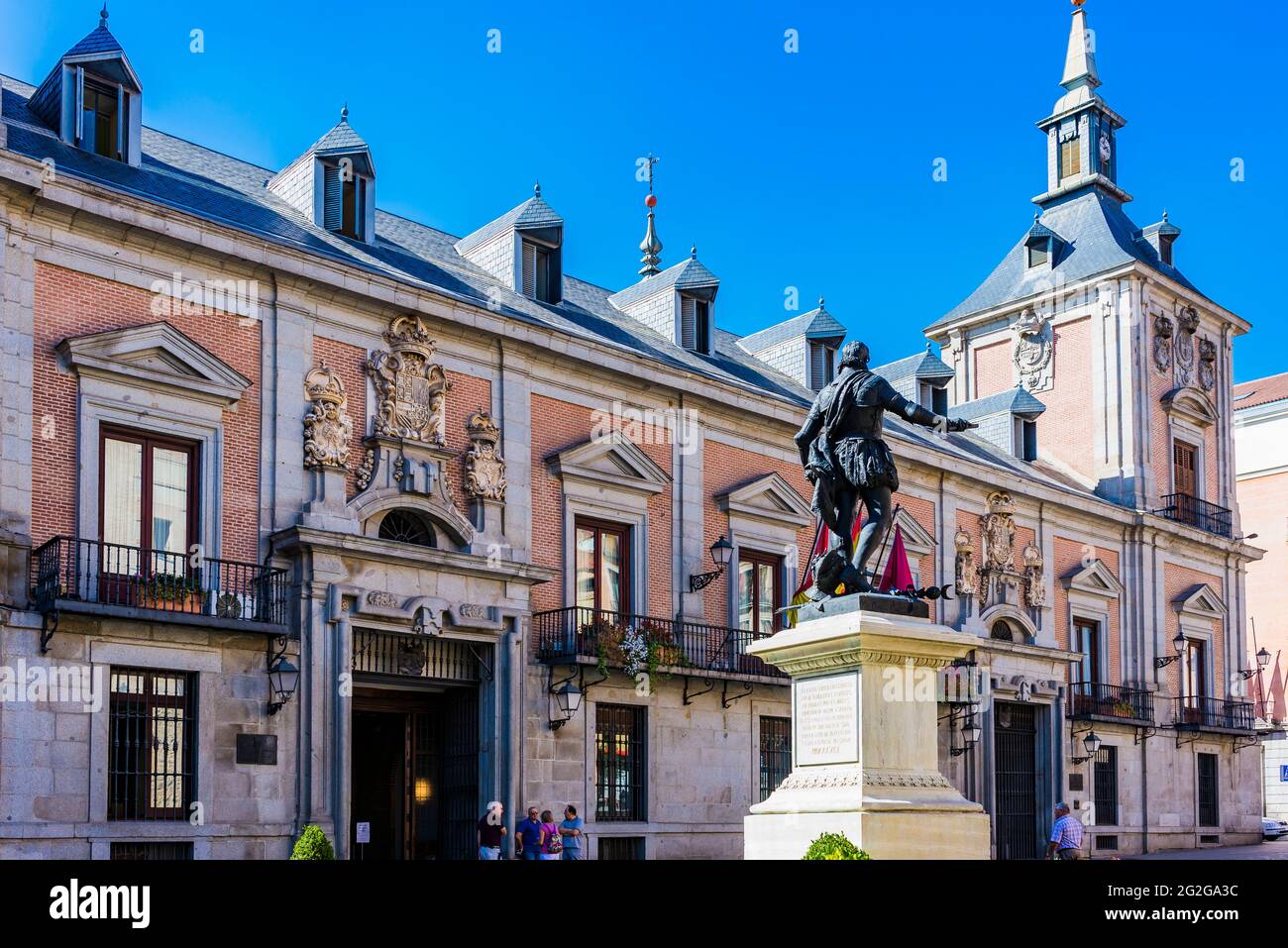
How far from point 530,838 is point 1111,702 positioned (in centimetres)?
2231

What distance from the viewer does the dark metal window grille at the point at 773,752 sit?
97.5ft

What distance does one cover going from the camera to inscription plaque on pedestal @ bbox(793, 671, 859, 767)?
39.9ft

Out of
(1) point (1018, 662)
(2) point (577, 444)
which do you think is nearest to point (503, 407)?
(2) point (577, 444)

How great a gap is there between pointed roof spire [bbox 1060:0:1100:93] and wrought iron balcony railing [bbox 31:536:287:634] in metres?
37.1

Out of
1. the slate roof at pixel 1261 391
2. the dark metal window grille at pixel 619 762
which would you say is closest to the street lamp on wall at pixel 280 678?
the dark metal window grille at pixel 619 762

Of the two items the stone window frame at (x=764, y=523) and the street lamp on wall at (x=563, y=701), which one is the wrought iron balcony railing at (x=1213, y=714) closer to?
the stone window frame at (x=764, y=523)

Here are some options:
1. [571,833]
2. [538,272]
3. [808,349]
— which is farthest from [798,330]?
[571,833]

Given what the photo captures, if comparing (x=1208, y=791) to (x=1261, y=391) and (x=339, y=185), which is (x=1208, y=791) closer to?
(x=1261, y=391)

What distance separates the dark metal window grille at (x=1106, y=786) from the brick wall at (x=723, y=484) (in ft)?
39.5

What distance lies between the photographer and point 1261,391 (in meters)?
61.3

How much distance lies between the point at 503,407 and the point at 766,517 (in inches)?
283

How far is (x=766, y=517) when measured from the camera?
31.0 m

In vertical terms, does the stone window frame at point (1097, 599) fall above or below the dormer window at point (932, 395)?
below

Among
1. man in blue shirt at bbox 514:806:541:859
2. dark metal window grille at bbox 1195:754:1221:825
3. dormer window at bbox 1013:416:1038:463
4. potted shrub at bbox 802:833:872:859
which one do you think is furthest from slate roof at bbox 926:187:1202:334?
potted shrub at bbox 802:833:872:859
